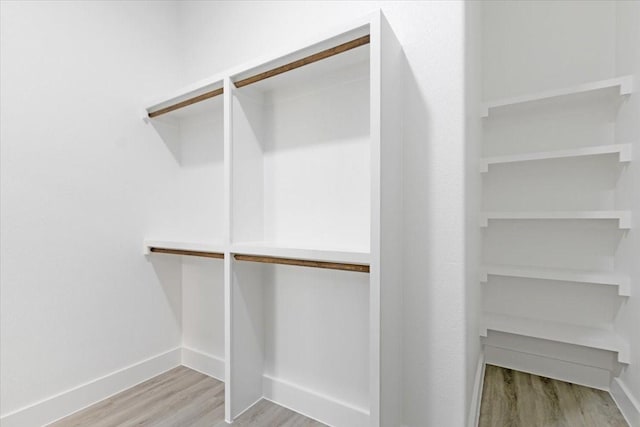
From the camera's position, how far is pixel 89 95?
1510 mm

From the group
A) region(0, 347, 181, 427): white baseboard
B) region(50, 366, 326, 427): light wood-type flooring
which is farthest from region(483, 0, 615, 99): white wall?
region(0, 347, 181, 427): white baseboard

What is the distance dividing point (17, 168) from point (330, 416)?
1.69m

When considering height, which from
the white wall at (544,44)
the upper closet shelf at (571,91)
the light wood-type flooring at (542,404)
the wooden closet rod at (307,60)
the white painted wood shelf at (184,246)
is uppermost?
the white wall at (544,44)

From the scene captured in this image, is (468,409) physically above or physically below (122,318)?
below

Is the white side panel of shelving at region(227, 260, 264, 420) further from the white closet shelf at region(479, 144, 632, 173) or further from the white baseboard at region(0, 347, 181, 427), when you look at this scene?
the white closet shelf at region(479, 144, 632, 173)

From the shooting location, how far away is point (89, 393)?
4.83 feet

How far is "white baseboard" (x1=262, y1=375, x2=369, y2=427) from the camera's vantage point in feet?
4.16

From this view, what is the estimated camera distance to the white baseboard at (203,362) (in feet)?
5.56

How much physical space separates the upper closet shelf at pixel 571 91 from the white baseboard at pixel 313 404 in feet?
5.61

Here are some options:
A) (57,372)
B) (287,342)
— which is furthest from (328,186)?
(57,372)

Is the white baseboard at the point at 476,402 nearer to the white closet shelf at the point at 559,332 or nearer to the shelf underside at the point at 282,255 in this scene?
the white closet shelf at the point at 559,332

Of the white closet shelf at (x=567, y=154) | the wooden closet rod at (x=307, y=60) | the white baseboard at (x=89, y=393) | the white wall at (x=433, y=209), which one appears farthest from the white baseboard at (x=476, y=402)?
the white baseboard at (x=89, y=393)

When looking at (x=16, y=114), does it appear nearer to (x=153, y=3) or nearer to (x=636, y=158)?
(x=153, y=3)

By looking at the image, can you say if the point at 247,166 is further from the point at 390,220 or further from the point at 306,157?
the point at 390,220
